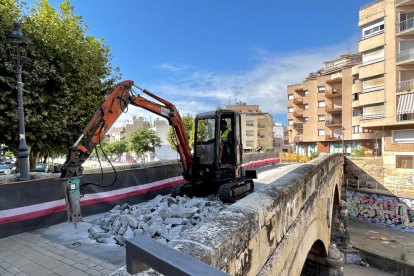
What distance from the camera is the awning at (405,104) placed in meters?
24.3

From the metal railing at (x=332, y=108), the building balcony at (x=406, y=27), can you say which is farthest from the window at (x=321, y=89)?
the building balcony at (x=406, y=27)

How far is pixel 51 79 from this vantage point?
1051 cm

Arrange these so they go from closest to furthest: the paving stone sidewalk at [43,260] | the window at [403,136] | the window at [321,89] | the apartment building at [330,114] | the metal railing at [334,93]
Result: the paving stone sidewalk at [43,260], the window at [403,136], the apartment building at [330,114], the metal railing at [334,93], the window at [321,89]

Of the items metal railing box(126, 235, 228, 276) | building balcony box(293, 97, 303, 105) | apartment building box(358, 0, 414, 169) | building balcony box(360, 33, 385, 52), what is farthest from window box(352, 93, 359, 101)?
metal railing box(126, 235, 228, 276)

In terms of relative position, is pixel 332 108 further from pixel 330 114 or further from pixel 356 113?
pixel 356 113

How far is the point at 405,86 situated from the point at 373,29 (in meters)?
6.87

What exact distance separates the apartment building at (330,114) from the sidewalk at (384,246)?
14.2m

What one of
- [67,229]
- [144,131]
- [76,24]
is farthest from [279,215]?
[144,131]

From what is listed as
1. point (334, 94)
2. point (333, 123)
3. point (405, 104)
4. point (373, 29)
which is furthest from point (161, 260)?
point (334, 94)

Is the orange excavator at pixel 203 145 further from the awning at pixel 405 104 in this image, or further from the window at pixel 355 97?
the window at pixel 355 97

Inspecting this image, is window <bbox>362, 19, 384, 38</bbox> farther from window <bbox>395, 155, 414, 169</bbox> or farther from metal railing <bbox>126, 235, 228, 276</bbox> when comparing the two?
metal railing <bbox>126, 235, 228, 276</bbox>

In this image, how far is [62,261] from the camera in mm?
4484

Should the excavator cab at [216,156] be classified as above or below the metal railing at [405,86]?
below

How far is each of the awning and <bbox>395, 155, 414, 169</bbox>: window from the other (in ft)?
12.3
